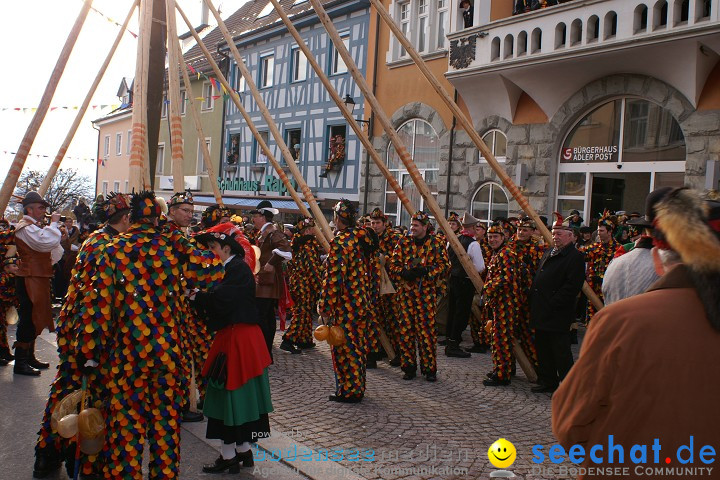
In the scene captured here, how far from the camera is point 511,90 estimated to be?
13.9 meters

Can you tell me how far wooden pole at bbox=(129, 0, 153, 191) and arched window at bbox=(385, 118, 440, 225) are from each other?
11313mm

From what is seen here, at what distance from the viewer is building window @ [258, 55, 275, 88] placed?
964 inches

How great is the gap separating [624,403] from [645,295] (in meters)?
0.36

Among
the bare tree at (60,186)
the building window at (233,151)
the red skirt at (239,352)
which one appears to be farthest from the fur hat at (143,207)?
the bare tree at (60,186)

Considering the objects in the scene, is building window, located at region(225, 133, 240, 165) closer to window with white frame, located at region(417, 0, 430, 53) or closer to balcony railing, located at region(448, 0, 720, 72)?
window with white frame, located at region(417, 0, 430, 53)

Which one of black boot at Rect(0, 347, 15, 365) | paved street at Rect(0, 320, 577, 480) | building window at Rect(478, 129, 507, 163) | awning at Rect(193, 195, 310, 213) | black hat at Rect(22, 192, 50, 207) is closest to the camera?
paved street at Rect(0, 320, 577, 480)

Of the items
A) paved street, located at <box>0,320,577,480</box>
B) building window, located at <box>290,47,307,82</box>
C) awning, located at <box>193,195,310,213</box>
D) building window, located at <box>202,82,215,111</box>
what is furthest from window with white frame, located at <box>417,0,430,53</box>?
building window, located at <box>202,82,215,111</box>

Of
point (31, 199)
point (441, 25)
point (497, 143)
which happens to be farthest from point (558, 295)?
point (441, 25)

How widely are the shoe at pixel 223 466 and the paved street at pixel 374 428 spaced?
0.07 meters

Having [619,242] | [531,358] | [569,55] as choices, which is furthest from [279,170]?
[569,55]

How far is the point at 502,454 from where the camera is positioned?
15.6 ft

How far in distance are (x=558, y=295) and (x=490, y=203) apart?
340 inches

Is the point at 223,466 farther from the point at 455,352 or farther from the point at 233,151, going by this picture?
the point at 233,151

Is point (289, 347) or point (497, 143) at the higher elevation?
point (497, 143)
